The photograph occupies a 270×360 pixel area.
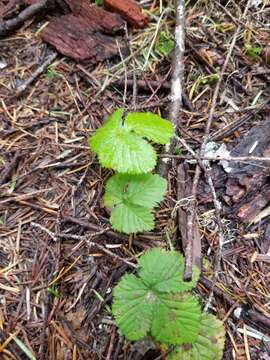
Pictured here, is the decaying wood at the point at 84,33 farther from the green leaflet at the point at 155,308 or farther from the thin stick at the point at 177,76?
the green leaflet at the point at 155,308

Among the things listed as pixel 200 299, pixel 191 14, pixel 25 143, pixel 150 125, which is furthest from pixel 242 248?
pixel 191 14

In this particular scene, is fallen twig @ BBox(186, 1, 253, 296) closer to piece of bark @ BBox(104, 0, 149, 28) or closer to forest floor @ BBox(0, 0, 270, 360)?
forest floor @ BBox(0, 0, 270, 360)

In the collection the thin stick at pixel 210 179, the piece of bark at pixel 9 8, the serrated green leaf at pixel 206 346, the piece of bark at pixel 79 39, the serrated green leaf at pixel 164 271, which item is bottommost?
the serrated green leaf at pixel 206 346

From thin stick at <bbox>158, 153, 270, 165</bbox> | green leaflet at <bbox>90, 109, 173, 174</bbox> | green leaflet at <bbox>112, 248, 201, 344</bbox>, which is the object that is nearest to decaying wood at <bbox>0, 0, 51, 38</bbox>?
green leaflet at <bbox>90, 109, 173, 174</bbox>

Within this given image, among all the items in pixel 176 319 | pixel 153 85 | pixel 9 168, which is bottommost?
pixel 176 319

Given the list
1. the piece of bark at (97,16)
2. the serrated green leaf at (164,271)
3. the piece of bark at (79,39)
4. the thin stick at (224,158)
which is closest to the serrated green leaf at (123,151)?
the thin stick at (224,158)

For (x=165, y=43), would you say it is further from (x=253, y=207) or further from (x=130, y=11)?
(x=253, y=207)

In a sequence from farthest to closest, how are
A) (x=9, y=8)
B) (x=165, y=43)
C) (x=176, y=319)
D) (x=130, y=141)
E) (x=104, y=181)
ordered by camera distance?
1. (x=9, y=8)
2. (x=165, y=43)
3. (x=104, y=181)
4. (x=130, y=141)
5. (x=176, y=319)

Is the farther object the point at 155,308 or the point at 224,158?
the point at 224,158

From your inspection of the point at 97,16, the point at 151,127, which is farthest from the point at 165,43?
the point at 151,127
